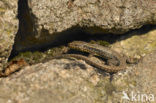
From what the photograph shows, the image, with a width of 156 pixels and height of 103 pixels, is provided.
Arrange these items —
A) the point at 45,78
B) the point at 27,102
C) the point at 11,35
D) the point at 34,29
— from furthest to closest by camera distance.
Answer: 1. the point at 34,29
2. the point at 11,35
3. the point at 45,78
4. the point at 27,102

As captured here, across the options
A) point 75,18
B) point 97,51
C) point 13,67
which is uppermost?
point 75,18

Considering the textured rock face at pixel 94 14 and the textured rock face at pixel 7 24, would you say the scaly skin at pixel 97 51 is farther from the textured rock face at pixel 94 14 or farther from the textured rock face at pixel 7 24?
the textured rock face at pixel 7 24

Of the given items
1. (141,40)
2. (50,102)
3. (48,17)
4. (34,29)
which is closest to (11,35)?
(34,29)

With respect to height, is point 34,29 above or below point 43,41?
above

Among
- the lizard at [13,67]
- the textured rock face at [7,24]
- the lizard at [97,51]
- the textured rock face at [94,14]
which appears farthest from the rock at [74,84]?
the textured rock face at [94,14]

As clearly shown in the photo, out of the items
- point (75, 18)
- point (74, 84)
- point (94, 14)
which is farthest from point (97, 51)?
point (74, 84)

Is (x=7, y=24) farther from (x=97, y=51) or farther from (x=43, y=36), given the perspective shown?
(x=97, y=51)

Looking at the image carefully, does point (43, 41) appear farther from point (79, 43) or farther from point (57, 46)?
point (79, 43)
